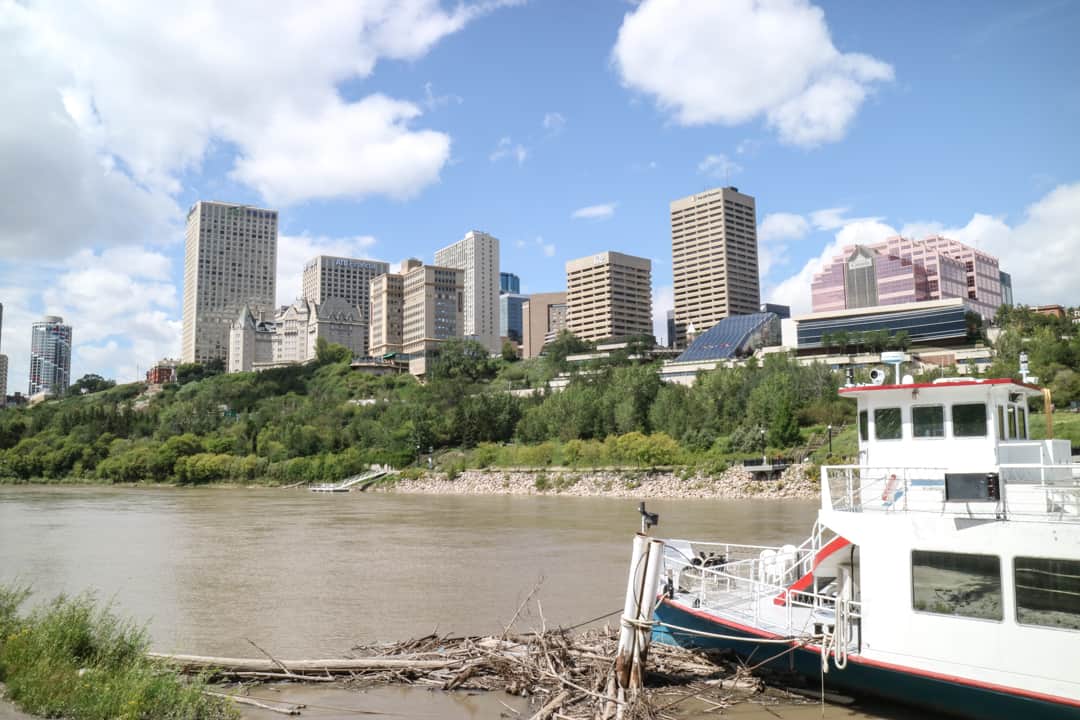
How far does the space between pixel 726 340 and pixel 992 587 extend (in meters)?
137

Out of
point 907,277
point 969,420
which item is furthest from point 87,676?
point 907,277

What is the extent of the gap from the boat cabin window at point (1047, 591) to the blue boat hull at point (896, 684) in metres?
1.02

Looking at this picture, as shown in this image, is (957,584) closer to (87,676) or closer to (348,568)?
(87,676)

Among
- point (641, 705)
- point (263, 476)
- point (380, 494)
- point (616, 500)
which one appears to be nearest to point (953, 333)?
point (616, 500)

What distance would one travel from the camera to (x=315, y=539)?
38.5 m

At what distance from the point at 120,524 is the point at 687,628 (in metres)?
43.9

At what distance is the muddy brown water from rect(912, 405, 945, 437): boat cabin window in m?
4.64

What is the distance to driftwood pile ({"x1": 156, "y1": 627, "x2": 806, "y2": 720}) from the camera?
1195cm

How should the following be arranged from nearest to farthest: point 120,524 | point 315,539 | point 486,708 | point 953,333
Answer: point 486,708, point 315,539, point 120,524, point 953,333

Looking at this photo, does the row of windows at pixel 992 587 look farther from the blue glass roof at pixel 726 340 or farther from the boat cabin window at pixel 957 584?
the blue glass roof at pixel 726 340

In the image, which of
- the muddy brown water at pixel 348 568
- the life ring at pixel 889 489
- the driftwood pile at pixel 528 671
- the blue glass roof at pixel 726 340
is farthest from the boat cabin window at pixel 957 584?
the blue glass roof at pixel 726 340

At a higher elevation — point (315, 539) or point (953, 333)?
point (953, 333)

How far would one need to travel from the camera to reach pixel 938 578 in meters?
11.1

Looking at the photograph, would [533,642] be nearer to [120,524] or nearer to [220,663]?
[220,663]
